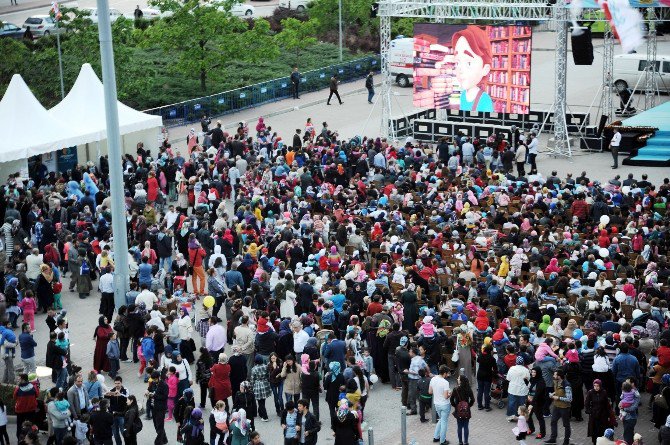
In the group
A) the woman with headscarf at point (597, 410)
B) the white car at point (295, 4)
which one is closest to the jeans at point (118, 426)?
the woman with headscarf at point (597, 410)

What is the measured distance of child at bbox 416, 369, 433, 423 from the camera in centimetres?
1930

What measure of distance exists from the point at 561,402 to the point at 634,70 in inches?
1165

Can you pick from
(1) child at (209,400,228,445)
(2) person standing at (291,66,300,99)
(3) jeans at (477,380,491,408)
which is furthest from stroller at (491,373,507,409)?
(2) person standing at (291,66,300,99)

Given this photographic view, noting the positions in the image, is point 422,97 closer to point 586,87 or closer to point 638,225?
point 586,87

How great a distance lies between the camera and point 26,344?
68.4 feet

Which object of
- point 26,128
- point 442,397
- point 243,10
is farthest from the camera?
point 243,10

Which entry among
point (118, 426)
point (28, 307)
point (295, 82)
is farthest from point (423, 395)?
point (295, 82)

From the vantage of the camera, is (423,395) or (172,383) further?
(423,395)

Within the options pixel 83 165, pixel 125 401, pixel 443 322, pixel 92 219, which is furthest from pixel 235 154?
pixel 125 401

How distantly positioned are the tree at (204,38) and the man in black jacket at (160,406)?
27.1 meters

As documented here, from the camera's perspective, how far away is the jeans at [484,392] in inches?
779

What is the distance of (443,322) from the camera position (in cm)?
2156

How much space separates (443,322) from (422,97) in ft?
63.5

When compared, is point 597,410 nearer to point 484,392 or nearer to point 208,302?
point 484,392
